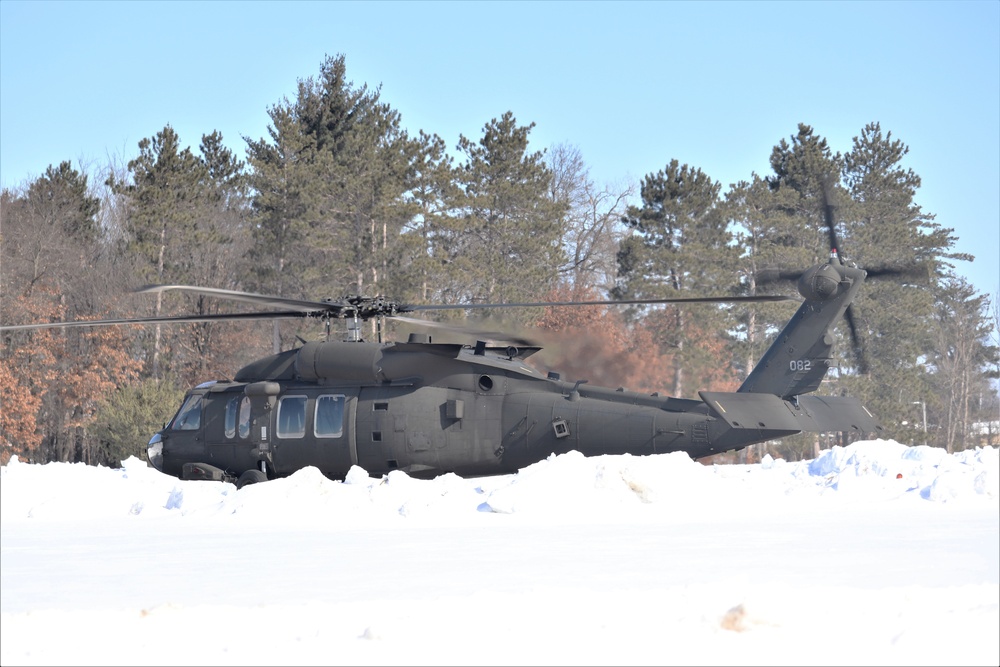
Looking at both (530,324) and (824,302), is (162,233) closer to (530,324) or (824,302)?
(530,324)

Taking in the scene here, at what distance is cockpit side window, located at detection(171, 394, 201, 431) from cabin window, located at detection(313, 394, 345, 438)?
6.72 feet

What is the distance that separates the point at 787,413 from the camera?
14477mm

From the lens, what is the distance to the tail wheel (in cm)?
1532

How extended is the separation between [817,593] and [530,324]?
4033 centimetres

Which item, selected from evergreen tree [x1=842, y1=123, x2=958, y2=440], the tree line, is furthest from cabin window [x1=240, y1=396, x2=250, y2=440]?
evergreen tree [x1=842, y1=123, x2=958, y2=440]

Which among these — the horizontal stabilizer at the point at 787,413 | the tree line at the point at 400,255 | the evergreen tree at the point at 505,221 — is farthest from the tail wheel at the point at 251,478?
the evergreen tree at the point at 505,221

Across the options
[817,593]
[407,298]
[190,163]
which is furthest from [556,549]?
[190,163]

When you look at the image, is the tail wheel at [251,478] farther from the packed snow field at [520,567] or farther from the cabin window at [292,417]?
the packed snow field at [520,567]

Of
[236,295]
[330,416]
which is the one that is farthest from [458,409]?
[236,295]

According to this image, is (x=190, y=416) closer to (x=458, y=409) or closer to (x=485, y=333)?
(x=458, y=409)

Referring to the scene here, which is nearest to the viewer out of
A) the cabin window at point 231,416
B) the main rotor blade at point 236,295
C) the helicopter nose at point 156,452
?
the main rotor blade at point 236,295

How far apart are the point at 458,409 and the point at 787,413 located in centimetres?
433

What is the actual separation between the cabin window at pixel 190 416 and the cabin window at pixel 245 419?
2.66ft

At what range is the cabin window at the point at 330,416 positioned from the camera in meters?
15.3
